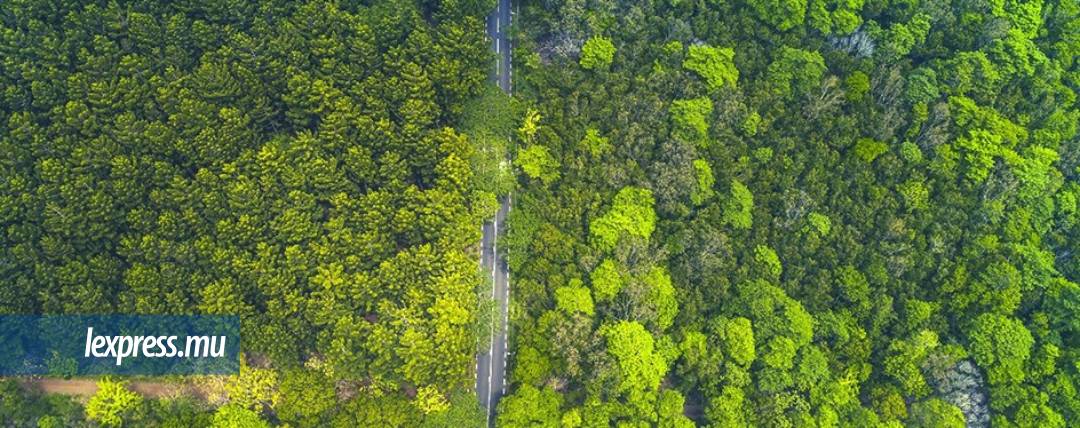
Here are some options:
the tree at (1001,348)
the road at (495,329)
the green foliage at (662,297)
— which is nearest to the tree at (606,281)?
the green foliage at (662,297)

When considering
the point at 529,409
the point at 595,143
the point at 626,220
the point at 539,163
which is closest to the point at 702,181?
the point at 626,220

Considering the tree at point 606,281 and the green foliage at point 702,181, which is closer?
the tree at point 606,281

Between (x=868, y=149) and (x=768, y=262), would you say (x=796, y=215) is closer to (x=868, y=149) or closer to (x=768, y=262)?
(x=768, y=262)

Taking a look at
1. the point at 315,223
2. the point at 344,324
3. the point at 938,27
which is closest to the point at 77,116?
the point at 315,223

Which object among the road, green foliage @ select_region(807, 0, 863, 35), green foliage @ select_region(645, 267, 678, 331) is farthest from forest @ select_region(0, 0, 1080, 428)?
the road

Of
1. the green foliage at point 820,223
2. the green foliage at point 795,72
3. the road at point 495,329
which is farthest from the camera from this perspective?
the green foliage at point 795,72

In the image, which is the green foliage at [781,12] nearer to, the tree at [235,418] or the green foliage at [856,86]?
the green foliage at [856,86]
